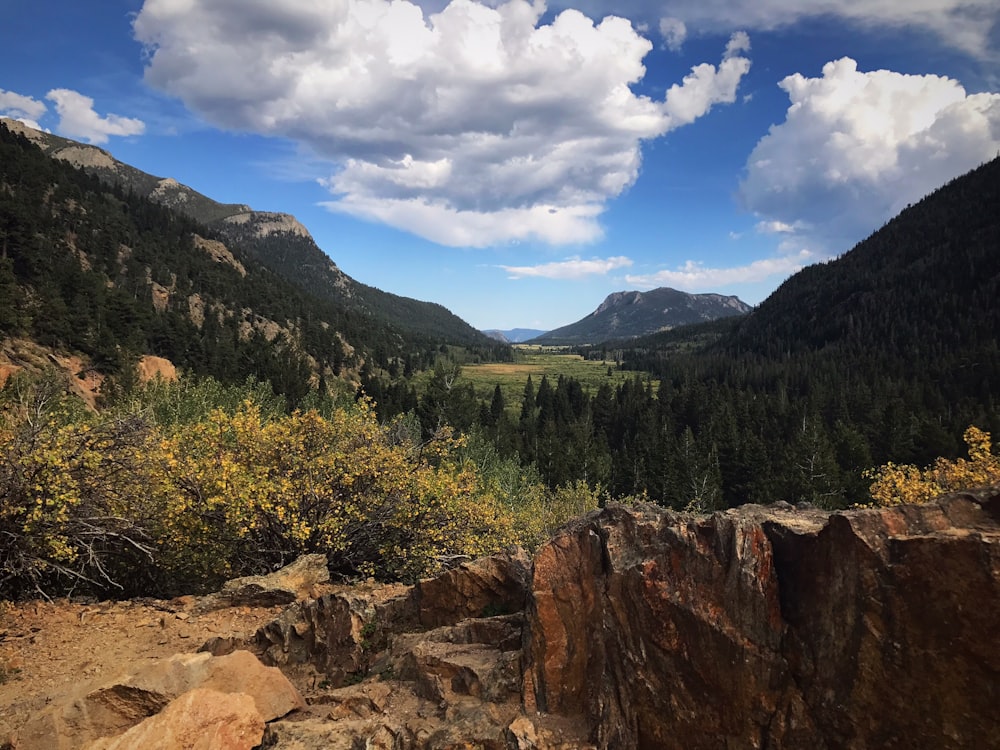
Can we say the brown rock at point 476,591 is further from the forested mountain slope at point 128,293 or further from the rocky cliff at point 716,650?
the forested mountain slope at point 128,293

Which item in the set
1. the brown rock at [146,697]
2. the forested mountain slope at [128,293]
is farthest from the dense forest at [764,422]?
the brown rock at [146,697]

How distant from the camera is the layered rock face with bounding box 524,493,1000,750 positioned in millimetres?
6793

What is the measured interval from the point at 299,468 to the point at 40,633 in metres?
9.44

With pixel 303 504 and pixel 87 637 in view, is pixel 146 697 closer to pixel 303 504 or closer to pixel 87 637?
pixel 87 637

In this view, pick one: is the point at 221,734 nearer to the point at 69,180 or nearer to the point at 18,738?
the point at 18,738

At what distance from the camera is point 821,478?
256 ft

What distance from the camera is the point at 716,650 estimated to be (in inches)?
327

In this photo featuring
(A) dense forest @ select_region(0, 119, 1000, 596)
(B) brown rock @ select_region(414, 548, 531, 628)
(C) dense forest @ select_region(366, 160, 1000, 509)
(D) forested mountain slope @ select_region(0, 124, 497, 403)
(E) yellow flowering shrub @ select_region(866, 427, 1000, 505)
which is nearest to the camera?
(B) brown rock @ select_region(414, 548, 531, 628)

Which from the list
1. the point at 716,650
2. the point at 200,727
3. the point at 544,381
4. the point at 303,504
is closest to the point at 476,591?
the point at 200,727

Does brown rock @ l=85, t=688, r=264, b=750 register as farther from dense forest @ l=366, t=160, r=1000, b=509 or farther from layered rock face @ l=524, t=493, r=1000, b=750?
dense forest @ l=366, t=160, r=1000, b=509

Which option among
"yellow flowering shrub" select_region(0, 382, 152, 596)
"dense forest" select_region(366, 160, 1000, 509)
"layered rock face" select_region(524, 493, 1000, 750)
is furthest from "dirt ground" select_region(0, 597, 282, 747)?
"dense forest" select_region(366, 160, 1000, 509)

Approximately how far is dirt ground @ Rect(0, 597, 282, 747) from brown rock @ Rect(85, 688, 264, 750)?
15.8 feet

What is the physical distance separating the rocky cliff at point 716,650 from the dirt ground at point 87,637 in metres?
4.83

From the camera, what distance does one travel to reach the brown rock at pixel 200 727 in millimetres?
8961
